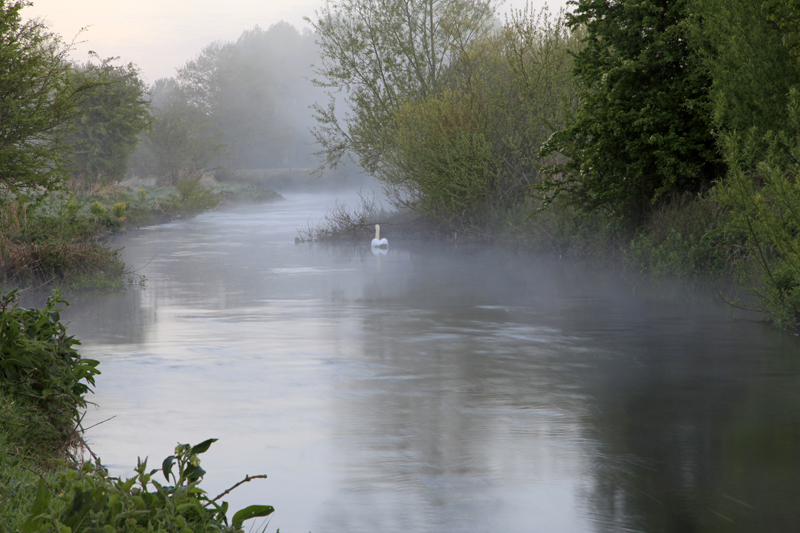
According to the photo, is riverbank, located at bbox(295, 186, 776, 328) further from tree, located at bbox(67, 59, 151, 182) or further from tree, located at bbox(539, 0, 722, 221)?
tree, located at bbox(67, 59, 151, 182)

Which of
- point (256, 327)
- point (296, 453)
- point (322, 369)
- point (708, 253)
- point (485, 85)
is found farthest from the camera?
point (485, 85)

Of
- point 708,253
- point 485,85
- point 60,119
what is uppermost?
point 485,85

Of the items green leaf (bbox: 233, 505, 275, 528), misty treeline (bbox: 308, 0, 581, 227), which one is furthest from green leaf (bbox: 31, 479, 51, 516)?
misty treeline (bbox: 308, 0, 581, 227)

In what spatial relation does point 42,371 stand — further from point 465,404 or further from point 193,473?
point 465,404

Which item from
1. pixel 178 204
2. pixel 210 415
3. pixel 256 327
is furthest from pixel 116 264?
pixel 178 204

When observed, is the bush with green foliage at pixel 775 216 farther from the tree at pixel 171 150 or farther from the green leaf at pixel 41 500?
the tree at pixel 171 150

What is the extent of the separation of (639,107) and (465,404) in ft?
32.7

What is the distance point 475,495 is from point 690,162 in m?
12.0

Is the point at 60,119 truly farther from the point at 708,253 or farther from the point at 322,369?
the point at 708,253

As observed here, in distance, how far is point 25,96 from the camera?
15.2m

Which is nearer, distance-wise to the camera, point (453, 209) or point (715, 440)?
point (715, 440)

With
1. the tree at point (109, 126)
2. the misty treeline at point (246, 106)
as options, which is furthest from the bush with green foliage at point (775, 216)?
the misty treeline at point (246, 106)

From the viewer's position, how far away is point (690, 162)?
15.5 metres

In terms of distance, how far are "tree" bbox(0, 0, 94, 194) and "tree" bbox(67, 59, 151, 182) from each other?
24.0 meters
